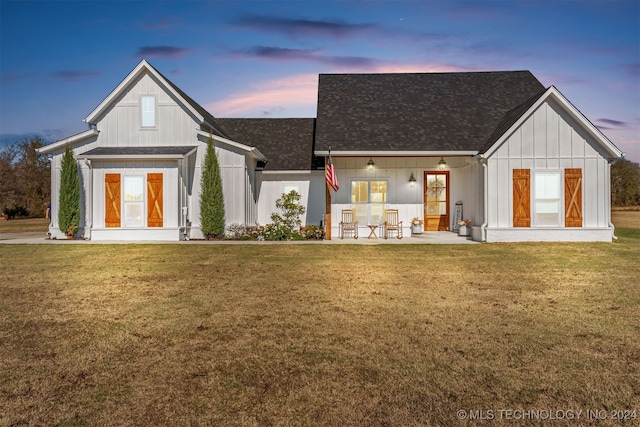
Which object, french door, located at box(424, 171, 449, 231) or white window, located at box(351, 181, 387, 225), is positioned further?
french door, located at box(424, 171, 449, 231)

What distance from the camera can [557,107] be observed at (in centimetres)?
1662

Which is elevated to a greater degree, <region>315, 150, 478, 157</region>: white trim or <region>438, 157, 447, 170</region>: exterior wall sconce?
<region>315, 150, 478, 157</region>: white trim

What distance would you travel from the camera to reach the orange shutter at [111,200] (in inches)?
733

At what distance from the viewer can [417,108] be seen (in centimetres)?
2139

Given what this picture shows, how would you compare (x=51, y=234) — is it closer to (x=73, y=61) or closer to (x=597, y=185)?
(x=73, y=61)

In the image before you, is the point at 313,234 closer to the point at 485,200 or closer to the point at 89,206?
the point at 485,200

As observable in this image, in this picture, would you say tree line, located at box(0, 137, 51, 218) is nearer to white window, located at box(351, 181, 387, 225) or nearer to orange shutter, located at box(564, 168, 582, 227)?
white window, located at box(351, 181, 387, 225)

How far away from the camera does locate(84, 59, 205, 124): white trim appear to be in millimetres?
19266

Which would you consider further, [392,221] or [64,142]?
[64,142]

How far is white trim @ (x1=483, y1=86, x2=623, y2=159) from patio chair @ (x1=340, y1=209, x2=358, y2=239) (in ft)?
18.6

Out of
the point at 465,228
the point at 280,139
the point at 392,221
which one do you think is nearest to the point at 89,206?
the point at 280,139

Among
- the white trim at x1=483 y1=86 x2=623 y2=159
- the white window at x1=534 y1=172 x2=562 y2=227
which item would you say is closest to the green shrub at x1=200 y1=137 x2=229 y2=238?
the white trim at x1=483 y1=86 x2=623 y2=159

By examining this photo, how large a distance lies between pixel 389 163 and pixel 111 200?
11469 millimetres

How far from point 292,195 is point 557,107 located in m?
11.2
